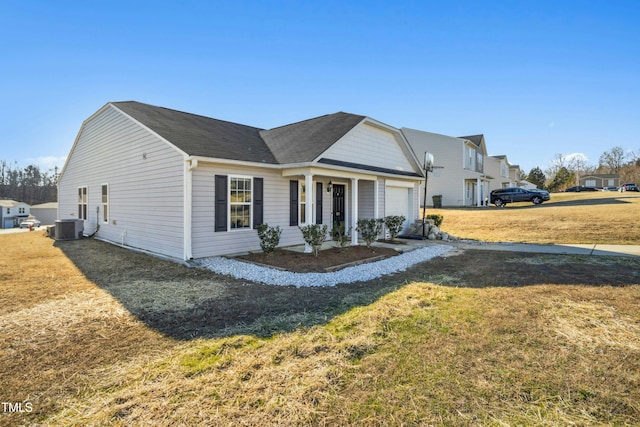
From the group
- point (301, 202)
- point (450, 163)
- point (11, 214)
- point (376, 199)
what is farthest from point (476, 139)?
point (11, 214)

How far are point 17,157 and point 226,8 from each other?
76.7m

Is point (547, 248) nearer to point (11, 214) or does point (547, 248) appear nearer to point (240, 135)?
point (240, 135)

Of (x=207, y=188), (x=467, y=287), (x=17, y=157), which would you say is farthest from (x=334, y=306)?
(x=17, y=157)

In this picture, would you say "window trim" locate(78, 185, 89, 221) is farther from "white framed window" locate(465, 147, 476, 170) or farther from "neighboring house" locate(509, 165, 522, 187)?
"neighboring house" locate(509, 165, 522, 187)

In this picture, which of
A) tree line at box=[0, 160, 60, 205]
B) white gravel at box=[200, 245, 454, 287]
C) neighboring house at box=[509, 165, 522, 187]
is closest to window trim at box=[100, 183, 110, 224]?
white gravel at box=[200, 245, 454, 287]

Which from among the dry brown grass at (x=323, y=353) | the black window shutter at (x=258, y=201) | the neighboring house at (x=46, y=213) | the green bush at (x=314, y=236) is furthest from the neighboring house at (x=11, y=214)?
the green bush at (x=314, y=236)

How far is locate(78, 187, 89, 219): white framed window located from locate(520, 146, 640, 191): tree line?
64.0 m

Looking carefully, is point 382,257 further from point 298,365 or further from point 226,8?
point 226,8

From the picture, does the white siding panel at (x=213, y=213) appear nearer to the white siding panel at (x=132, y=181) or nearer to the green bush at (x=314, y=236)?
the white siding panel at (x=132, y=181)

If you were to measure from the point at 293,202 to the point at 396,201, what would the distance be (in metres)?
5.76

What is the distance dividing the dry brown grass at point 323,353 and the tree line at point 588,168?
60990 millimetres

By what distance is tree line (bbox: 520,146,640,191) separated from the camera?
5567cm

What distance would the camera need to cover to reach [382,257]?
927cm

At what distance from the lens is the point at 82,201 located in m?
14.7
